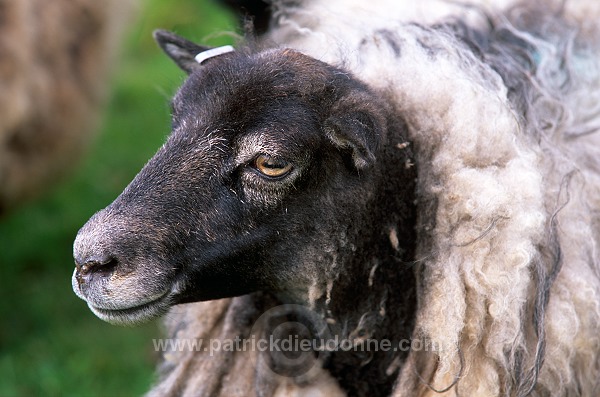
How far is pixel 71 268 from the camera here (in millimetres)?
5289

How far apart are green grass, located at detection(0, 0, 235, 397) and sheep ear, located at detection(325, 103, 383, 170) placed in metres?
0.84

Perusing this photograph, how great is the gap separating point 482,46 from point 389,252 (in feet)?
2.59

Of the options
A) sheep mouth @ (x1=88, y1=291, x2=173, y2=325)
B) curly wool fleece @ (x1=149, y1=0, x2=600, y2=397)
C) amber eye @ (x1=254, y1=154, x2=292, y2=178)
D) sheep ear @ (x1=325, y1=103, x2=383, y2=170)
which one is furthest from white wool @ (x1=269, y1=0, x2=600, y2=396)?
sheep mouth @ (x1=88, y1=291, x2=173, y2=325)

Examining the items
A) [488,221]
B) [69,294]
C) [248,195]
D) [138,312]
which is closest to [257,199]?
[248,195]

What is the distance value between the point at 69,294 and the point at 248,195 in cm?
311

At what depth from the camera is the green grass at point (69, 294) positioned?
13.9 feet

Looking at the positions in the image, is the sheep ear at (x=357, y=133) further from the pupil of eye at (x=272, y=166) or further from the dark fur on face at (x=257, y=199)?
the pupil of eye at (x=272, y=166)

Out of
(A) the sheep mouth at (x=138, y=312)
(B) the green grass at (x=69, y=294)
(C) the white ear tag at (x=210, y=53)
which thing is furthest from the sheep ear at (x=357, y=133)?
(B) the green grass at (x=69, y=294)

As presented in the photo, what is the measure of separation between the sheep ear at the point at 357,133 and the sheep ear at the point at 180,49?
637 millimetres

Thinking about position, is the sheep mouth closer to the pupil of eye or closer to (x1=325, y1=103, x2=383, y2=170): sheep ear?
the pupil of eye

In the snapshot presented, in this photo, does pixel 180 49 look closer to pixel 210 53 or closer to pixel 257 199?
pixel 210 53

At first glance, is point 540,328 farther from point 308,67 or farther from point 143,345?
point 143,345

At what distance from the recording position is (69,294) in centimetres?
501

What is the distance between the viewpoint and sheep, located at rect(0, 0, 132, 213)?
4.08 metres
